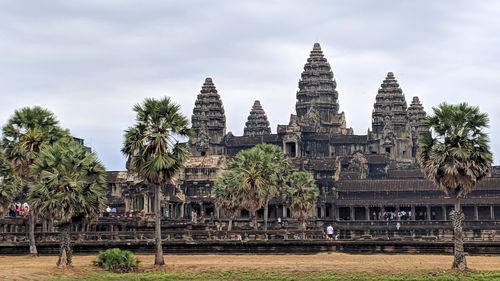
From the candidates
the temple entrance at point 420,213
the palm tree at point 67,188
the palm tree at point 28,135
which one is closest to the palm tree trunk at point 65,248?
the palm tree at point 67,188

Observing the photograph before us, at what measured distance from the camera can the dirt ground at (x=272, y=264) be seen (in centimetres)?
5465

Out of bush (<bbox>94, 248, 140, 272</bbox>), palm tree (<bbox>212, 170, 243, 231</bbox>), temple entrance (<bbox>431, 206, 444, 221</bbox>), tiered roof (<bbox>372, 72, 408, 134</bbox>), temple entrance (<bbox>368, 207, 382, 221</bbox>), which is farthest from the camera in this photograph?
tiered roof (<bbox>372, 72, 408, 134</bbox>)

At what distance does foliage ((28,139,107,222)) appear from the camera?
5403cm

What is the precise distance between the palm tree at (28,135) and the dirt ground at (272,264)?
22.2ft

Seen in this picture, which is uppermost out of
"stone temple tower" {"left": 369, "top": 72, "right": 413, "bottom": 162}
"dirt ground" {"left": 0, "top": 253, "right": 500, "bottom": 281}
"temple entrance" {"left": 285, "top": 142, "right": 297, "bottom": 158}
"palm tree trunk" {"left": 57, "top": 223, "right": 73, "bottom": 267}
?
"stone temple tower" {"left": 369, "top": 72, "right": 413, "bottom": 162}

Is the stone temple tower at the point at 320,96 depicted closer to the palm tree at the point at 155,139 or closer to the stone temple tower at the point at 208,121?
the stone temple tower at the point at 208,121

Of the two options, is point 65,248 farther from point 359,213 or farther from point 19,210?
point 359,213

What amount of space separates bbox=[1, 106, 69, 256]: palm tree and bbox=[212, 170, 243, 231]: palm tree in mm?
18155

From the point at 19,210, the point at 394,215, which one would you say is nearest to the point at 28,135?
the point at 19,210

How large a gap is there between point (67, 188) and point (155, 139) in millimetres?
5749

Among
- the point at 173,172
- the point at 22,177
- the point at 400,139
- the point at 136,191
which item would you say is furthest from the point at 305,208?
the point at 400,139

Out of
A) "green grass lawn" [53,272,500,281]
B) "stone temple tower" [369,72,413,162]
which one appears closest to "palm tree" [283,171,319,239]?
→ "green grass lawn" [53,272,500,281]

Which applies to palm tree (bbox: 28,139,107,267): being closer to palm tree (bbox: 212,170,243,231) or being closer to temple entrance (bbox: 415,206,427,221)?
palm tree (bbox: 212,170,243,231)

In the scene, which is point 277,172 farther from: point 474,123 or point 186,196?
point 186,196
